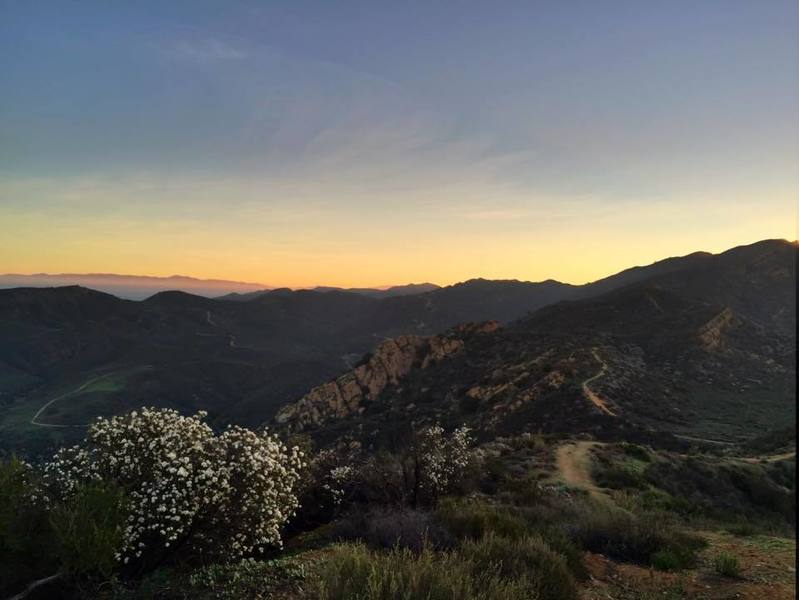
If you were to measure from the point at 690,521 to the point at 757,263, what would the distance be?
495 ft

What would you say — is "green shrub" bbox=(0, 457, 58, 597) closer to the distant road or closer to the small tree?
the small tree

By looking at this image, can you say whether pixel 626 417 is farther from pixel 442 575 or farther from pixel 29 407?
pixel 29 407

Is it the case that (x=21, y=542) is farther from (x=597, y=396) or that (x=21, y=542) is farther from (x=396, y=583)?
(x=597, y=396)

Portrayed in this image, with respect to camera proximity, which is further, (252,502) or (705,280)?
(705,280)

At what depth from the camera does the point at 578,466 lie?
26172 mm

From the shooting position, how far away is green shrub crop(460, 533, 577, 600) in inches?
276

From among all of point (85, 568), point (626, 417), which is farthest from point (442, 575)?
point (626, 417)

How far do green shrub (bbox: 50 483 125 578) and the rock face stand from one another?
2571 inches

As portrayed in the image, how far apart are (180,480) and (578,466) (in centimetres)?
2231

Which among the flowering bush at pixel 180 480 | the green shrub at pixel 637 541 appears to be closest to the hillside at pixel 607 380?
the green shrub at pixel 637 541

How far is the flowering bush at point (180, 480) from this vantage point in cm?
879

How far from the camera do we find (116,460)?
9500mm

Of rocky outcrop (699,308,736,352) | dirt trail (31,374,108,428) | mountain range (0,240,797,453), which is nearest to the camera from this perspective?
mountain range (0,240,797,453)

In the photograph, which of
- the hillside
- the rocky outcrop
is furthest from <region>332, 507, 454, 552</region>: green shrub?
the rocky outcrop
